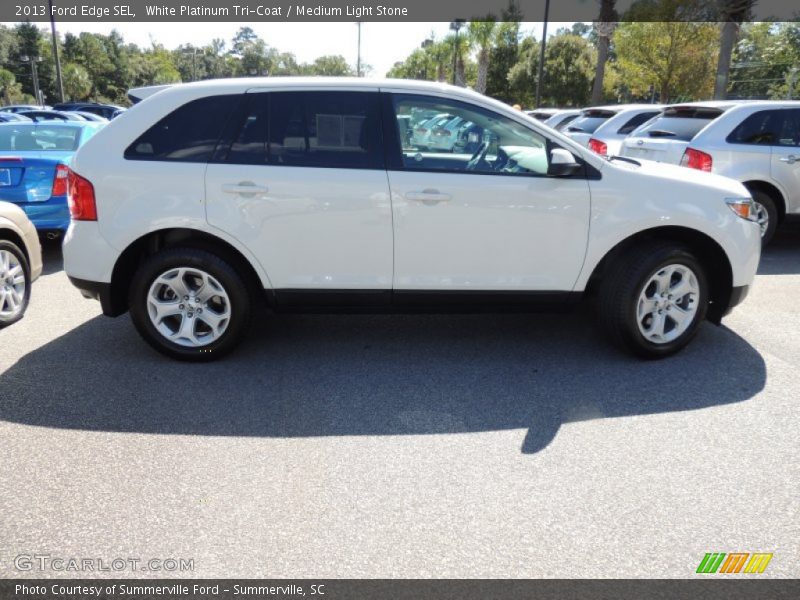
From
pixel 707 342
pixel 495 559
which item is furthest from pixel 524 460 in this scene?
pixel 707 342

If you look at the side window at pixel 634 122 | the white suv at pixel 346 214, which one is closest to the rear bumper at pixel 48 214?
the white suv at pixel 346 214

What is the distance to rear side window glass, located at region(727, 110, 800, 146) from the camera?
7.66 metres

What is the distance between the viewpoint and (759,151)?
7637 mm

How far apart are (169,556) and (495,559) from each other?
4.22 ft

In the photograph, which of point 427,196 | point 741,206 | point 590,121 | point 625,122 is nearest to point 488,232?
point 427,196

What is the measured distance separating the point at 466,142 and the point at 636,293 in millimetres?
1523

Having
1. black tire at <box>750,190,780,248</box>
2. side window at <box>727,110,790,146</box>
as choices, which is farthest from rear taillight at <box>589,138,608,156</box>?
black tire at <box>750,190,780,248</box>

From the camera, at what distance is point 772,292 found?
640cm

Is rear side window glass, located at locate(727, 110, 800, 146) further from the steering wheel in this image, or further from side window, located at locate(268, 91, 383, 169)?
side window, located at locate(268, 91, 383, 169)

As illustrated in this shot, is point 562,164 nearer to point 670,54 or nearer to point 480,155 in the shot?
point 480,155

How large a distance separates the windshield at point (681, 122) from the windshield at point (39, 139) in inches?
285

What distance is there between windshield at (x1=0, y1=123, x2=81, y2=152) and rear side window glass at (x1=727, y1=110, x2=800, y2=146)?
7913mm

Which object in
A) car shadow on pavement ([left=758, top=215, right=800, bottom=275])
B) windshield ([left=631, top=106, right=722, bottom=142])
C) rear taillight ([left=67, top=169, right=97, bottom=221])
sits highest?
windshield ([left=631, top=106, right=722, bottom=142])

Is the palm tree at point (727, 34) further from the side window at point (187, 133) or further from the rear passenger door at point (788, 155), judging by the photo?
the side window at point (187, 133)
